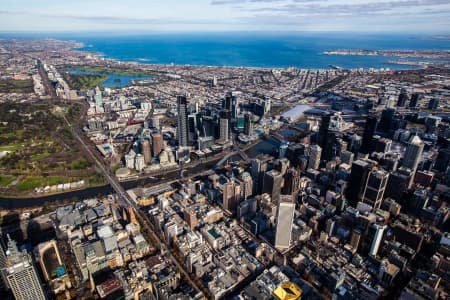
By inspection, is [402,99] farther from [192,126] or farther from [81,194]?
[81,194]

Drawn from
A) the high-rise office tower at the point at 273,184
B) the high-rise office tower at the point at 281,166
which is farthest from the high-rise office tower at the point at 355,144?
the high-rise office tower at the point at 273,184

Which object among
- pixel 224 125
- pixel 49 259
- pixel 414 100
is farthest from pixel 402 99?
pixel 49 259

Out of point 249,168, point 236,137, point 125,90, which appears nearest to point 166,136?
point 236,137

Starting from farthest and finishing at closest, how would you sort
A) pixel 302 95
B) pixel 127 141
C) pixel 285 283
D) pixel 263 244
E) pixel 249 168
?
pixel 302 95, pixel 127 141, pixel 249 168, pixel 263 244, pixel 285 283

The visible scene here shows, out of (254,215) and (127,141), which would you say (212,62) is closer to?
(127,141)

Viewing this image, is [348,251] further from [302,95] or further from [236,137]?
[302,95]

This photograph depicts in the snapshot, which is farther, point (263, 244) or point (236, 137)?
point (236, 137)

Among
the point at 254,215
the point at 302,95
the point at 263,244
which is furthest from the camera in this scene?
the point at 302,95
